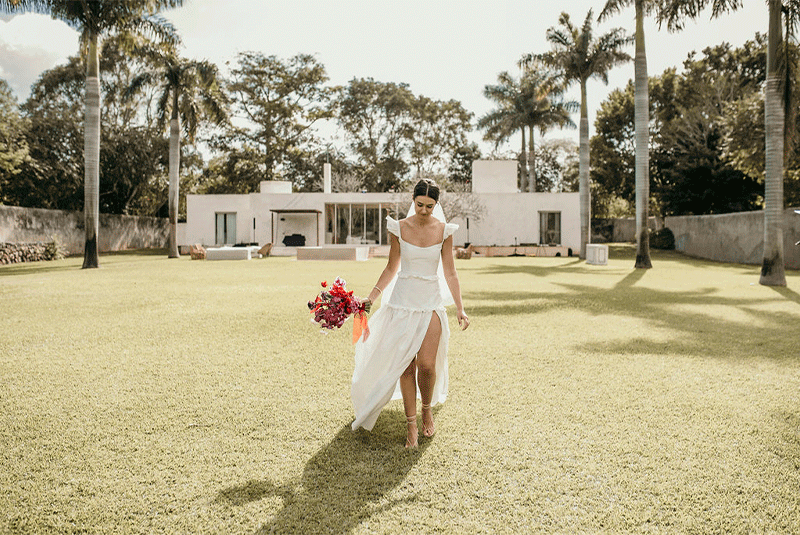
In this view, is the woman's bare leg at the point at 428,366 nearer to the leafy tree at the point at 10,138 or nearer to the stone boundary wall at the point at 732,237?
the stone boundary wall at the point at 732,237

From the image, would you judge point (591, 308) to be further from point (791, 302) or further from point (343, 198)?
point (343, 198)

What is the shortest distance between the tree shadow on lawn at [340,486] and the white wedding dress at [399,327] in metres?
0.19

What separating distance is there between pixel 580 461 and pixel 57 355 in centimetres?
545

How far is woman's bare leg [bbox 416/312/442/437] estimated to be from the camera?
11.4 feet

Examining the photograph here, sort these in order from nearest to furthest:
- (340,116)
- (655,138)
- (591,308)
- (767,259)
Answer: (591,308), (767,259), (655,138), (340,116)

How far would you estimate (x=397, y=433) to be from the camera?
3674 millimetres

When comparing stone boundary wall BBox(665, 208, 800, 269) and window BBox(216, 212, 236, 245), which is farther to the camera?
window BBox(216, 212, 236, 245)

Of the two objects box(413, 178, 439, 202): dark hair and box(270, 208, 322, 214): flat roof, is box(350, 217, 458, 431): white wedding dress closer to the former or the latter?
→ box(413, 178, 439, 202): dark hair

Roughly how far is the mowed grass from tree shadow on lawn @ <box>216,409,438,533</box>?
1cm

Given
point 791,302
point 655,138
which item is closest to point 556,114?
point 655,138

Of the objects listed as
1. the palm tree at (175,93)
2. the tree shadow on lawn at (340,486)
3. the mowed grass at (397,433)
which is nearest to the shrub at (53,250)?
the palm tree at (175,93)

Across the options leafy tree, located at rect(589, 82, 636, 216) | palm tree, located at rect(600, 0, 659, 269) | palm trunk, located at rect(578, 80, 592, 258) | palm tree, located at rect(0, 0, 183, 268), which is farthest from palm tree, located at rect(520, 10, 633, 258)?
palm tree, located at rect(0, 0, 183, 268)

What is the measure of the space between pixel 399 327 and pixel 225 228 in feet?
105

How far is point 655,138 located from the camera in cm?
3441
